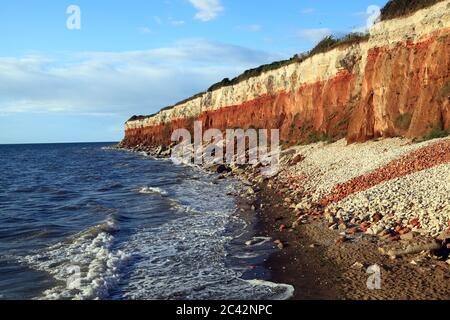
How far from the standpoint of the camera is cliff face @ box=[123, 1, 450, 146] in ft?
82.5

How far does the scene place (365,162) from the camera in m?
22.9

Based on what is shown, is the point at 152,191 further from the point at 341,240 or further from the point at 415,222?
the point at 415,222

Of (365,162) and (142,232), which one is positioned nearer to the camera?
(142,232)

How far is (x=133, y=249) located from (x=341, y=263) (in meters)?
6.82

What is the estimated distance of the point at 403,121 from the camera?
27109 mm

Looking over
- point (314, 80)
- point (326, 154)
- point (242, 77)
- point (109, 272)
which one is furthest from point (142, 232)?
point (242, 77)

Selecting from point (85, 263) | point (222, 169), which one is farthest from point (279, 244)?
point (222, 169)

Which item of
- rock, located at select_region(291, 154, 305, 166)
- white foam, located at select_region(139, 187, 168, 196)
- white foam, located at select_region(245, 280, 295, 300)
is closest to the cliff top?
rock, located at select_region(291, 154, 305, 166)

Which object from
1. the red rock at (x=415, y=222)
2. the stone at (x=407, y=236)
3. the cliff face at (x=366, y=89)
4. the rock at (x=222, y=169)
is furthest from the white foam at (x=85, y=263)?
the rock at (x=222, y=169)

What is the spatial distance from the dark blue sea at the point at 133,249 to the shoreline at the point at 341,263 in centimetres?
57

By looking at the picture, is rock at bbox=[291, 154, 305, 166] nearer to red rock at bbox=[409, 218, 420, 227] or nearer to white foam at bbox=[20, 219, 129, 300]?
white foam at bbox=[20, 219, 129, 300]

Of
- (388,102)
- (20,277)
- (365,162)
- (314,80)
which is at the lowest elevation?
(20,277)
